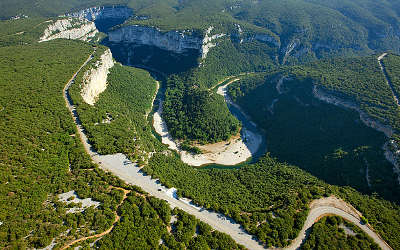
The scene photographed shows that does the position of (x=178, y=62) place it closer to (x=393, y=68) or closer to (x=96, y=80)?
(x=96, y=80)

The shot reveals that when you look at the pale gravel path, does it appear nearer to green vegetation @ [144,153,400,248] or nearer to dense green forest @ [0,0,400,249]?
dense green forest @ [0,0,400,249]

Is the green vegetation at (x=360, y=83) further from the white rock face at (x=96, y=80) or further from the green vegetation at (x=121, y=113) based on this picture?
the white rock face at (x=96, y=80)

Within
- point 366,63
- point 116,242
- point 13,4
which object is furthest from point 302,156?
point 13,4

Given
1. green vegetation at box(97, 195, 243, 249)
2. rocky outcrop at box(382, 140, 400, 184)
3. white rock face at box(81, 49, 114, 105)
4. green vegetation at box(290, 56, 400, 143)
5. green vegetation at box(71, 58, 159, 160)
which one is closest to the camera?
green vegetation at box(97, 195, 243, 249)

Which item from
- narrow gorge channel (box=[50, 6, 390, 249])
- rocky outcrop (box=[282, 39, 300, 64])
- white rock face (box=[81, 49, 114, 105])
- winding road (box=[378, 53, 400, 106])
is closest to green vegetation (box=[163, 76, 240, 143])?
white rock face (box=[81, 49, 114, 105])

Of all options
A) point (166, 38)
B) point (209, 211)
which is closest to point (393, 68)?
point (209, 211)
